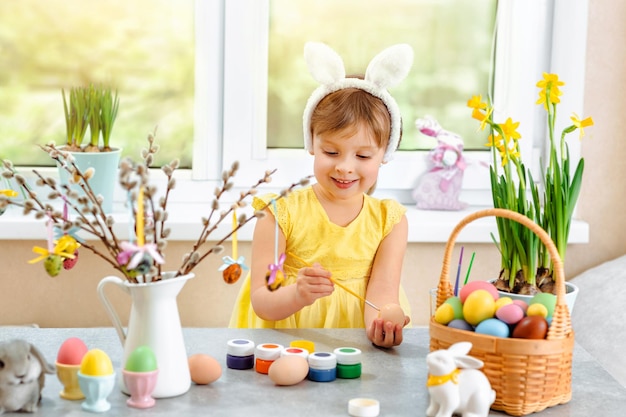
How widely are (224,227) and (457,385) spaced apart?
4.01ft

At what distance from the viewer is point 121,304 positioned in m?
2.47

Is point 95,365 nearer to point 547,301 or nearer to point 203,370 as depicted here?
point 203,370

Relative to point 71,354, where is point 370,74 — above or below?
above

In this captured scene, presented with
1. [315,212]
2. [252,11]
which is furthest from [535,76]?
[315,212]

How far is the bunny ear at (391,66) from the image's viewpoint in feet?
5.90

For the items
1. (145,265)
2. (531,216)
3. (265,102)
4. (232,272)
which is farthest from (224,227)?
(145,265)

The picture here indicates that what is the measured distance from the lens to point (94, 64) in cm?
257

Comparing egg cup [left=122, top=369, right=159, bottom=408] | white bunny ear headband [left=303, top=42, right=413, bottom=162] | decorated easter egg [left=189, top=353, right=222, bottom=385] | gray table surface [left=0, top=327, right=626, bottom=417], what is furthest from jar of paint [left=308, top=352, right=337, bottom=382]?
white bunny ear headband [left=303, top=42, right=413, bottom=162]

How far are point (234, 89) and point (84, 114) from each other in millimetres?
413

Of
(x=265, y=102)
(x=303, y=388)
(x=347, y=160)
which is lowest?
(x=303, y=388)

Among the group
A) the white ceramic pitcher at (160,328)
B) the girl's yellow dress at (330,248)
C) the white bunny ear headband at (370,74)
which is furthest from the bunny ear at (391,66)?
the white ceramic pitcher at (160,328)

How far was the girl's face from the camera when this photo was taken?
6.01ft

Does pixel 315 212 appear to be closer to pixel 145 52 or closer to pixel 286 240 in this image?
pixel 286 240

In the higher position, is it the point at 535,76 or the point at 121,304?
the point at 535,76
